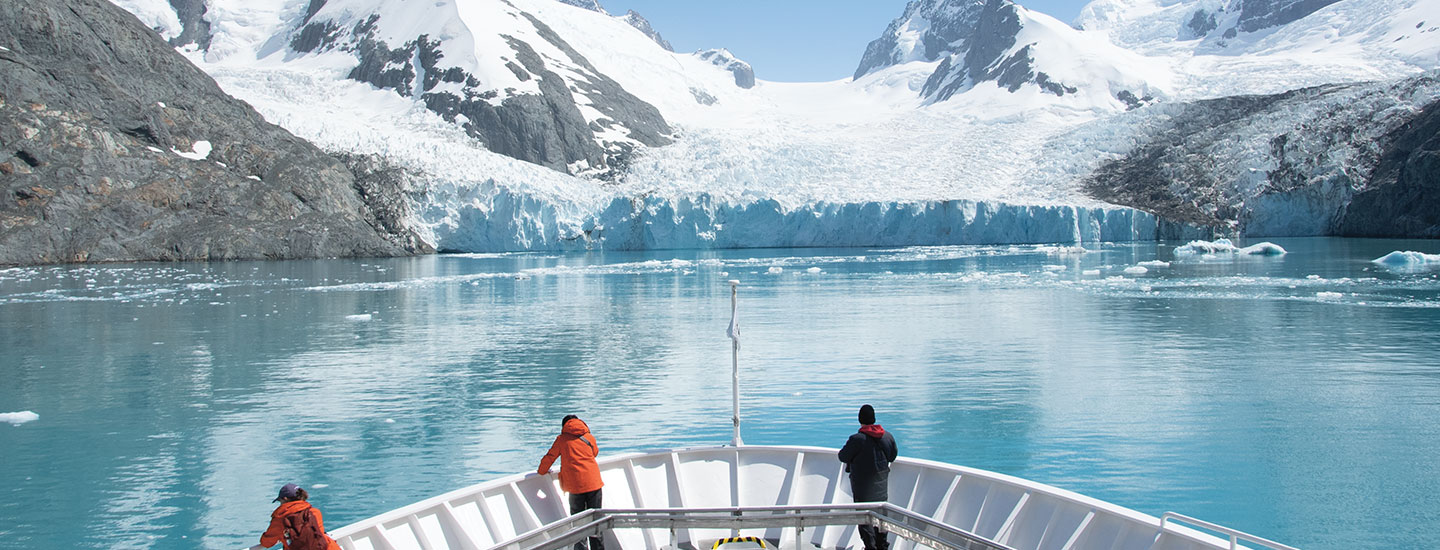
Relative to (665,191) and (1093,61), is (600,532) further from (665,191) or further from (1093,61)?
(1093,61)

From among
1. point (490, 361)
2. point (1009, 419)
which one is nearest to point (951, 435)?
point (1009, 419)

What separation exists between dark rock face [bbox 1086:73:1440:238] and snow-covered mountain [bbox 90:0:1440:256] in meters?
0.31

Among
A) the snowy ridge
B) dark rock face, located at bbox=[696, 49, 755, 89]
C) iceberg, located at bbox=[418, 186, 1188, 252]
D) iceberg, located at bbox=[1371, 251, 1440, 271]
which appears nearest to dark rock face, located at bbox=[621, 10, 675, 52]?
dark rock face, located at bbox=[696, 49, 755, 89]

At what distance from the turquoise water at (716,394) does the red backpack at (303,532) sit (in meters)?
2.88

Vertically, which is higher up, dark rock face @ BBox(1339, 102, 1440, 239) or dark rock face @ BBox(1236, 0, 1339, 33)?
dark rock face @ BBox(1236, 0, 1339, 33)

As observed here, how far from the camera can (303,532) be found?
546 cm

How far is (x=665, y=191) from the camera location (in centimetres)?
6034

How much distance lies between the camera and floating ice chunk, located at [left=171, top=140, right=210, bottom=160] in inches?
2158

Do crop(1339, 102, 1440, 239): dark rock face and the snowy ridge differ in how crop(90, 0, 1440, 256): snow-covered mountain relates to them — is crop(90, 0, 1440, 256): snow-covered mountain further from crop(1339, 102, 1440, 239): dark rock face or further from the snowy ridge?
crop(1339, 102, 1440, 239): dark rock face

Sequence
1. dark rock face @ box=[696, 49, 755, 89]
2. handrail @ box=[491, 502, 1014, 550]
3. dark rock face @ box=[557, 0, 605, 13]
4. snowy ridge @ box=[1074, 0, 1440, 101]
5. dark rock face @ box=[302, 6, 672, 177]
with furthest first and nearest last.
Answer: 1. dark rock face @ box=[696, 49, 755, 89]
2. dark rock face @ box=[557, 0, 605, 13]
3. snowy ridge @ box=[1074, 0, 1440, 101]
4. dark rock face @ box=[302, 6, 672, 177]
5. handrail @ box=[491, 502, 1014, 550]

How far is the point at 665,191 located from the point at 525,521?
5382 centimetres

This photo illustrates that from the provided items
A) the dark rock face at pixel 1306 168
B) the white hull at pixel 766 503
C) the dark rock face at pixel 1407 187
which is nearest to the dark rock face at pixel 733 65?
the dark rock face at pixel 1306 168

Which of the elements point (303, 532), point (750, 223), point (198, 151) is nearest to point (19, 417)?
point (303, 532)

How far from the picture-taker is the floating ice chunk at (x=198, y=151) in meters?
54.8
